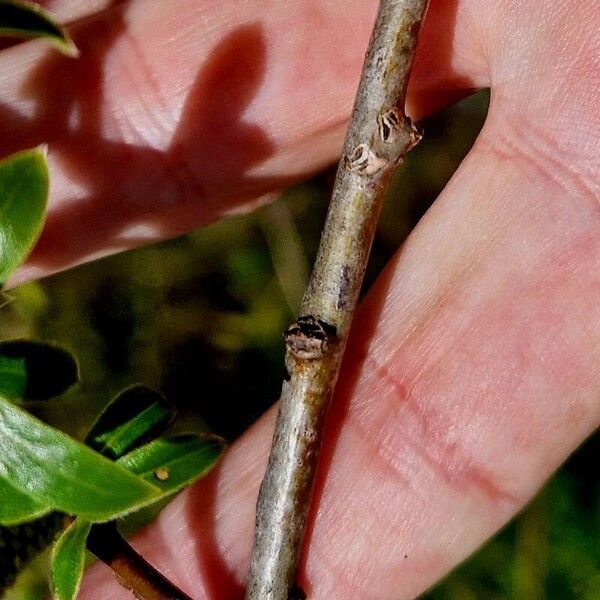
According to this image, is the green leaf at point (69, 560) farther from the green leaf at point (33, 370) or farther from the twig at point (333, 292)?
the twig at point (333, 292)

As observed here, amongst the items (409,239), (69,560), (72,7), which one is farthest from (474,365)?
(72,7)

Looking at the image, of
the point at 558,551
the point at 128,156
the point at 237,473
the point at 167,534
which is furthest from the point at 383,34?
the point at 558,551

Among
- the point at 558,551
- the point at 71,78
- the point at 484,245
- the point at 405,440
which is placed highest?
the point at 71,78

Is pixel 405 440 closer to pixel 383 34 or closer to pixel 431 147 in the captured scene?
pixel 383 34

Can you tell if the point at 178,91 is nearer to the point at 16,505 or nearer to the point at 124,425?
the point at 124,425

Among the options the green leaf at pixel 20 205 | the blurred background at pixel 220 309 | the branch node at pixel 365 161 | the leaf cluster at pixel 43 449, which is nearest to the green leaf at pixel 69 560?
the leaf cluster at pixel 43 449

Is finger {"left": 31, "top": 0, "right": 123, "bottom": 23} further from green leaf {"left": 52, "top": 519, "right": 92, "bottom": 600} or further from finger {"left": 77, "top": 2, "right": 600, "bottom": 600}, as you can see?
green leaf {"left": 52, "top": 519, "right": 92, "bottom": 600}
